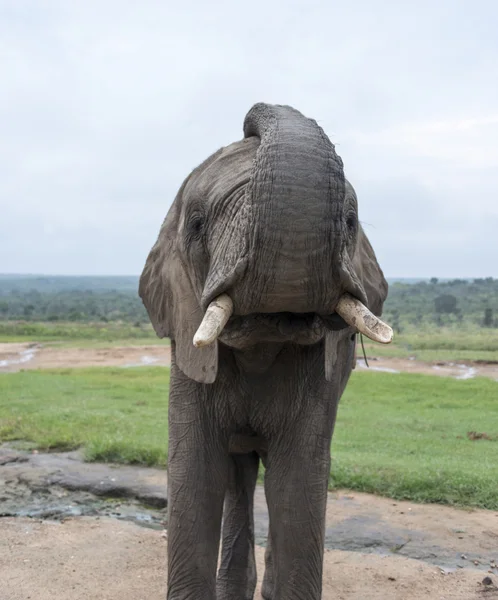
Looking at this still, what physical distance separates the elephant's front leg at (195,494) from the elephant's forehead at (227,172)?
35.5 inches

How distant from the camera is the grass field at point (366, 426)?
6648 mm

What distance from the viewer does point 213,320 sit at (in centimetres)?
210

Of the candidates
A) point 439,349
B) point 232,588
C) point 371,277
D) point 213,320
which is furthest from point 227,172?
point 439,349

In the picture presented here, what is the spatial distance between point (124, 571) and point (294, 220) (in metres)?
3.46

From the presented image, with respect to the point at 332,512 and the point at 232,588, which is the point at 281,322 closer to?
the point at 232,588

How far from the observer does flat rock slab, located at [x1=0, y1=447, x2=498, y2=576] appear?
5215 millimetres

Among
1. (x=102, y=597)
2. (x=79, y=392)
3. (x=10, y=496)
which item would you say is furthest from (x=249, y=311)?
(x=79, y=392)

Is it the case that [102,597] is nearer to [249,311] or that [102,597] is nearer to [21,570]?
[21,570]

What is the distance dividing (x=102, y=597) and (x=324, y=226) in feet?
10.5

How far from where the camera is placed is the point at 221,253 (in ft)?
7.56

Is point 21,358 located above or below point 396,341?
below

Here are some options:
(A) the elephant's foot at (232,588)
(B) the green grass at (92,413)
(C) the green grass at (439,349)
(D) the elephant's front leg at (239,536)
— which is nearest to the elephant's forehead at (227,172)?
(D) the elephant's front leg at (239,536)

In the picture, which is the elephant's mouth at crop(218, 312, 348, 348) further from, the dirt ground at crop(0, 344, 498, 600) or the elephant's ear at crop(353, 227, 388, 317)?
the dirt ground at crop(0, 344, 498, 600)

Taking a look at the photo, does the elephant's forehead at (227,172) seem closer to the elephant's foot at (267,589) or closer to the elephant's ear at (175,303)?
the elephant's ear at (175,303)
